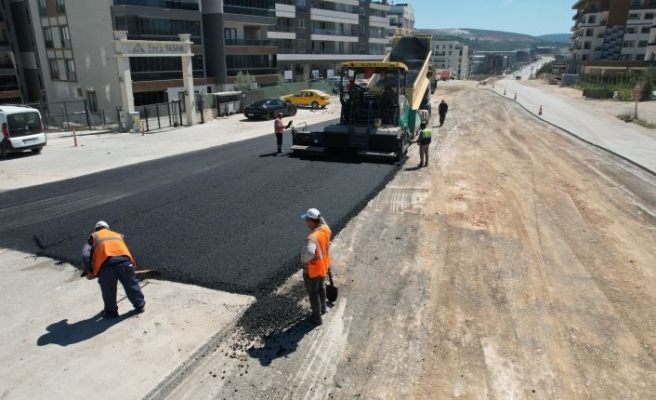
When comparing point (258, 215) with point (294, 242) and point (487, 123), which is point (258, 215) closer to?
point (294, 242)

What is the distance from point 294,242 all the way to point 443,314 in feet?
11.2

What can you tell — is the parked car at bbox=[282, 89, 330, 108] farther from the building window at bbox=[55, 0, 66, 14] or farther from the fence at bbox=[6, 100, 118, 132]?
the building window at bbox=[55, 0, 66, 14]

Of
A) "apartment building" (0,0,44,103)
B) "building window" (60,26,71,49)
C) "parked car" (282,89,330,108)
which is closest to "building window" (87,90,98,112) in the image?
"building window" (60,26,71,49)

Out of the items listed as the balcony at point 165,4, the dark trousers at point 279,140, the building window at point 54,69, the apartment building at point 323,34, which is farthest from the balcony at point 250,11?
the dark trousers at point 279,140

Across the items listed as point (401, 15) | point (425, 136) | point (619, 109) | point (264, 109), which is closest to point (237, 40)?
point (264, 109)

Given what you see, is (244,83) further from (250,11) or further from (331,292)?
(331,292)

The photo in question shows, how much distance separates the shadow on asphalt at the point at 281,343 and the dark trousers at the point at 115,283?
197 centimetres

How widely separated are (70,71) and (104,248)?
34003mm

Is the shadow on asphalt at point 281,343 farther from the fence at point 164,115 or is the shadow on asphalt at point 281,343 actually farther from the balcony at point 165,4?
the balcony at point 165,4

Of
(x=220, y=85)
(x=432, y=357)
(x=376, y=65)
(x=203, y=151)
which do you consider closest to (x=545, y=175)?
(x=376, y=65)

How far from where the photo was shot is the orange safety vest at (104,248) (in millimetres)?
6000

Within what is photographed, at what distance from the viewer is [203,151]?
18.8 meters

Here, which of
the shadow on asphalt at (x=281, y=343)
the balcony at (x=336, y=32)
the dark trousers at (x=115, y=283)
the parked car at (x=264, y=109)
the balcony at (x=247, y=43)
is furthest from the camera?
the balcony at (x=336, y=32)

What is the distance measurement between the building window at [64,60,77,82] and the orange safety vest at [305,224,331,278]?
113 ft
